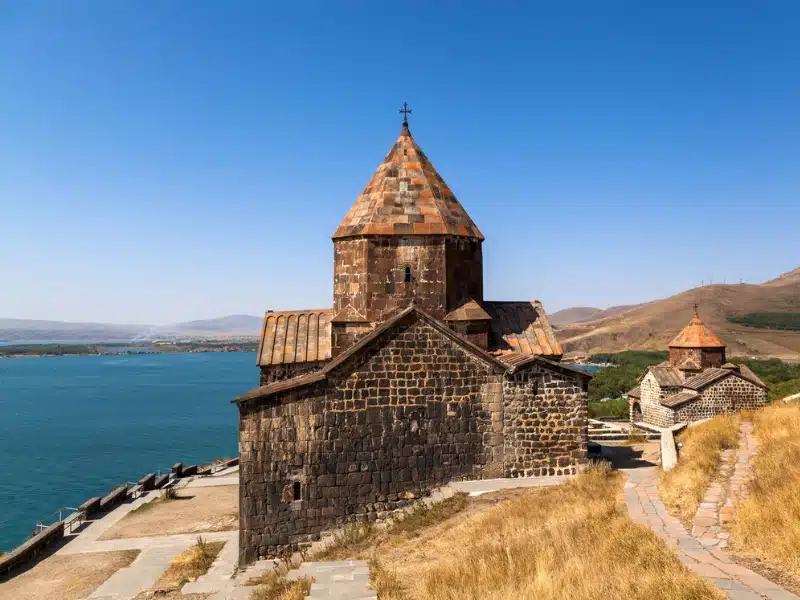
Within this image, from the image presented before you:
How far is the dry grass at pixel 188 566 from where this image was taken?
9.40 metres

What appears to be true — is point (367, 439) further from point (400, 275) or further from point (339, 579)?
point (339, 579)

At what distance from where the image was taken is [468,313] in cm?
1105

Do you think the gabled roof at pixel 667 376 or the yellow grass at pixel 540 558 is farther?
the gabled roof at pixel 667 376

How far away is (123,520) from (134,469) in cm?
1748

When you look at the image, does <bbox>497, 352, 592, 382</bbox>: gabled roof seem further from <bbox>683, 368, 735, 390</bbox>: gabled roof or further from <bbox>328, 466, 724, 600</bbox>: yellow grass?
<bbox>683, 368, 735, 390</bbox>: gabled roof

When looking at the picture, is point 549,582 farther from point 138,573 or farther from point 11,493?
point 11,493

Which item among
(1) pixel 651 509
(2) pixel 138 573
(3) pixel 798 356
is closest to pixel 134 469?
(2) pixel 138 573

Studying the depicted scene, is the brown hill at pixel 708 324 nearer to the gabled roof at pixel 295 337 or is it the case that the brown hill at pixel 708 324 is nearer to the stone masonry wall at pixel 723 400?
the stone masonry wall at pixel 723 400

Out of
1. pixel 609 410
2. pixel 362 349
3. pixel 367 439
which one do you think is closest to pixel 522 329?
pixel 362 349

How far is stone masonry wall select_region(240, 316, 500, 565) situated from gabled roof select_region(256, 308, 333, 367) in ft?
6.78

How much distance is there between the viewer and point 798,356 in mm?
80625

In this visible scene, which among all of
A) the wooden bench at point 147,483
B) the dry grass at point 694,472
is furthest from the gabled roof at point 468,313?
the wooden bench at point 147,483

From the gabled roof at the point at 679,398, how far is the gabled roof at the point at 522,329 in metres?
13.2

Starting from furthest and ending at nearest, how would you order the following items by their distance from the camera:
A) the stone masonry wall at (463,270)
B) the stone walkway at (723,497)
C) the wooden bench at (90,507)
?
the wooden bench at (90,507) < the stone masonry wall at (463,270) < the stone walkway at (723,497)
